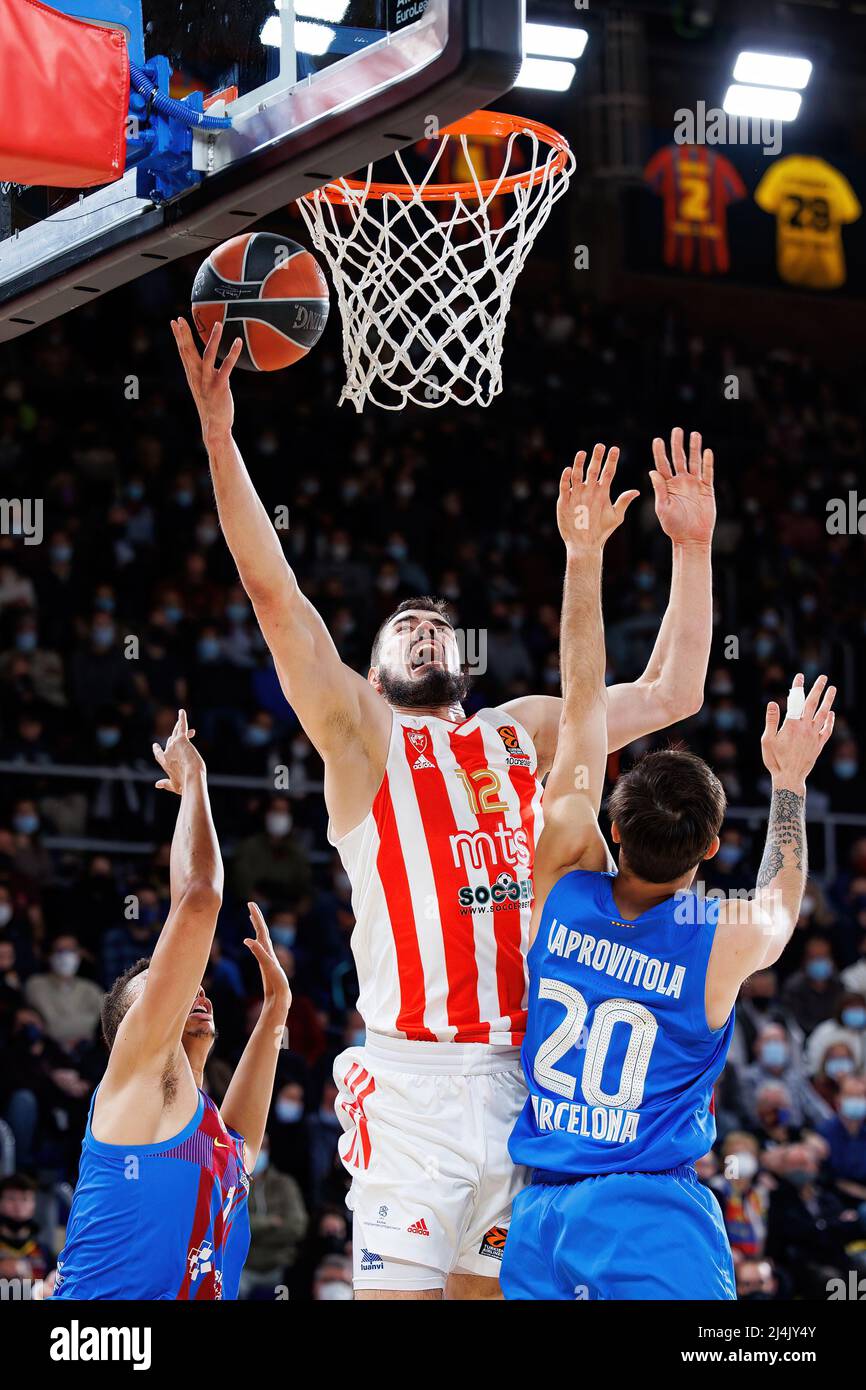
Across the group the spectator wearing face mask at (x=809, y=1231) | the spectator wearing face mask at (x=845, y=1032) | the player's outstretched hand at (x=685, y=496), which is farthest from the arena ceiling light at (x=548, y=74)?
the player's outstretched hand at (x=685, y=496)

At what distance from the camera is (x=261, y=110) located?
4.15 metres

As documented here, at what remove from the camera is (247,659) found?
11.9 meters

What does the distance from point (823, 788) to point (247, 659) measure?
451 centimetres

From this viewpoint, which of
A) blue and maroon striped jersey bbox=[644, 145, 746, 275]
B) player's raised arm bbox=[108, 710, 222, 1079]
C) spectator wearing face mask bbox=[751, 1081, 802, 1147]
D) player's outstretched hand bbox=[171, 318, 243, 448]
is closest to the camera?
player's outstretched hand bbox=[171, 318, 243, 448]

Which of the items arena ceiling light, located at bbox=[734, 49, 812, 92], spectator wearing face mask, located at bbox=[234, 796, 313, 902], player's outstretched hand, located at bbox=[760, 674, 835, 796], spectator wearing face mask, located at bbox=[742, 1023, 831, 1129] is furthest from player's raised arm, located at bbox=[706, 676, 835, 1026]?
Result: arena ceiling light, located at bbox=[734, 49, 812, 92]

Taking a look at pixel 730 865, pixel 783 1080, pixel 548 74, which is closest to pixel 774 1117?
pixel 783 1080

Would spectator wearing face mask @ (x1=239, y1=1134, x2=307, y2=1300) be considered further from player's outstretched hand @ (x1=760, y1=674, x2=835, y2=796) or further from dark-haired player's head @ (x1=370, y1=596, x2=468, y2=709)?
player's outstretched hand @ (x1=760, y1=674, x2=835, y2=796)

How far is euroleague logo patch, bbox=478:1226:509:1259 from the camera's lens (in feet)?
13.8

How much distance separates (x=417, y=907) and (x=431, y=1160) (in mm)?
629

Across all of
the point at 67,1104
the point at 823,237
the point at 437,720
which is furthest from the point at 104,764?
the point at 823,237

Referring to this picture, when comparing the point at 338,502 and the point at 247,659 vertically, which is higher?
the point at 338,502
